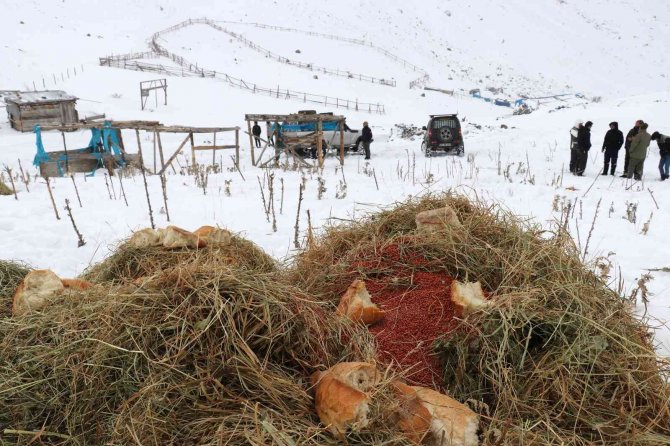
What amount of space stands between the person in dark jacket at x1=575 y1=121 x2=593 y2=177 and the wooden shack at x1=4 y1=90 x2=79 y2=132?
72.3 feet

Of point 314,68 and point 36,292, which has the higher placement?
point 314,68

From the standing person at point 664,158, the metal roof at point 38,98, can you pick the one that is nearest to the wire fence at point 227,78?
the metal roof at point 38,98

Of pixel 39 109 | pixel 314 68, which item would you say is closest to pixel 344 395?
pixel 39 109

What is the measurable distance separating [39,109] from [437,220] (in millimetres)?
25110

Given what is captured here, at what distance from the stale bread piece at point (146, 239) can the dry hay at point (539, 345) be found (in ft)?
5.22

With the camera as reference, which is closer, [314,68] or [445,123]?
[445,123]

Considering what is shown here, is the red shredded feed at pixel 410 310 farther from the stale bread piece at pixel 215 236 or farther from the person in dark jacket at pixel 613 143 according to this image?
the person in dark jacket at pixel 613 143

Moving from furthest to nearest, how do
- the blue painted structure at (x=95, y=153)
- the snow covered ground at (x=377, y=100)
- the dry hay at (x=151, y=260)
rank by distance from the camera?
the blue painted structure at (x=95, y=153)
the snow covered ground at (x=377, y=100)
the dry hay at (x=151, y=260)

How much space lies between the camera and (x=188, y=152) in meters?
20.2

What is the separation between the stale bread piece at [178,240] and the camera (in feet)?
14.2

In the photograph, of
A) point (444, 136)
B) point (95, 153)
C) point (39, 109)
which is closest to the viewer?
point (95, 153)

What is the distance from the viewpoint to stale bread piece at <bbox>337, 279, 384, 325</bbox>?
3037mm

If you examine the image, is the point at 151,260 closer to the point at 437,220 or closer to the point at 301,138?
the point at 437,220

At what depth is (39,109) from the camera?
23234mm
